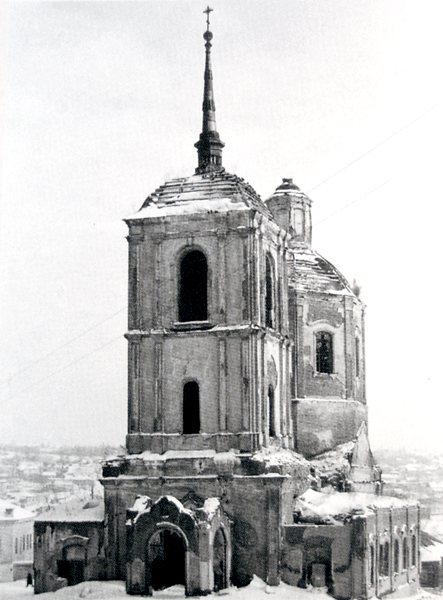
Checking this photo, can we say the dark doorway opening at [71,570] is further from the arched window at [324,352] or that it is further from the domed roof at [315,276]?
the domed roof at [315,276]

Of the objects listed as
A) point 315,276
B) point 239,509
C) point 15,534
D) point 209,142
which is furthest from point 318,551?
point 15,534

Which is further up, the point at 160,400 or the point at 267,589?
the point at 160,400

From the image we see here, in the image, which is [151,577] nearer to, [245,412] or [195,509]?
[195,509]

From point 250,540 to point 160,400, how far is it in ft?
14.1

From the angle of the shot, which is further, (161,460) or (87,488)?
(87,488)

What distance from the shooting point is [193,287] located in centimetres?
2936

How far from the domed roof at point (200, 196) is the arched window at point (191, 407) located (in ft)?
15.1

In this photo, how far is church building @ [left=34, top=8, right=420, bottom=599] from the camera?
88.2 feet

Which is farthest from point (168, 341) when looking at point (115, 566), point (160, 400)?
point (115, 566)

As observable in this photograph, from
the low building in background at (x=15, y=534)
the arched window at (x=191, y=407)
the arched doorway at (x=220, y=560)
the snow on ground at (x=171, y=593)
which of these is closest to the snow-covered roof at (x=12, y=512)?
the low building in background at (x=15, y=534)

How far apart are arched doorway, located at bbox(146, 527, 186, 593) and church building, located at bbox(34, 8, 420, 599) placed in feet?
0.14

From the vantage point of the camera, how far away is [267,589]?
2634 cm

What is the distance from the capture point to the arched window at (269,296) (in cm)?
3022

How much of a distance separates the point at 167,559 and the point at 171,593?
5.81ft
